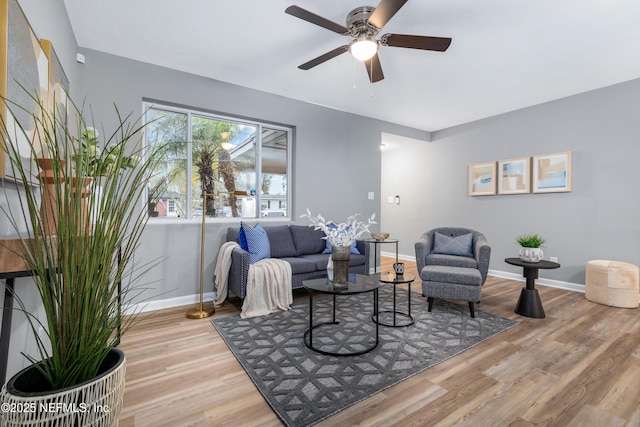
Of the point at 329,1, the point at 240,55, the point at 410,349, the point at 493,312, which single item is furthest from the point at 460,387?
the point at 240,55

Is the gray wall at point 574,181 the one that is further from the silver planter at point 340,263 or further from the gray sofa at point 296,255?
the silver planter at point 340,263

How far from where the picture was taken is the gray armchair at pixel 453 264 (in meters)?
3.02

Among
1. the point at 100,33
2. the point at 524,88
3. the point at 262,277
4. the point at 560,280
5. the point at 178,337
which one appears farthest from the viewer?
the point at 560,280

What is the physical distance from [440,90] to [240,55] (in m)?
2.63

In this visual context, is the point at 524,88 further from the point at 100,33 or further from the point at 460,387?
the point at 100,33

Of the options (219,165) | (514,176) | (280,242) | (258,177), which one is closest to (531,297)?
(514,176)

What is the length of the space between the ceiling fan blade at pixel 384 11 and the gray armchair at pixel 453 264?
7.78 feet

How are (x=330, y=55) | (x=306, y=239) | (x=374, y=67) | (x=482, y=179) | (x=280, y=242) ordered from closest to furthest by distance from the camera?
(x=330, y=55)
(x=374, y=67)
(x=280, y=242)
(x=306, y=239)
(x=482, y=179)

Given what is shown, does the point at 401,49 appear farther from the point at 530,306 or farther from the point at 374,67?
the point at 530,306

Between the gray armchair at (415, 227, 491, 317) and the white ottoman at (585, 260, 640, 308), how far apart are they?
4.40 ft

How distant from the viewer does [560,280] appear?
4.27 metres

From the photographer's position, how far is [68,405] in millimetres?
931

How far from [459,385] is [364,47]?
2503mm

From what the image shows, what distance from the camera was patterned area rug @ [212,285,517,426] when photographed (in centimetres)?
175
